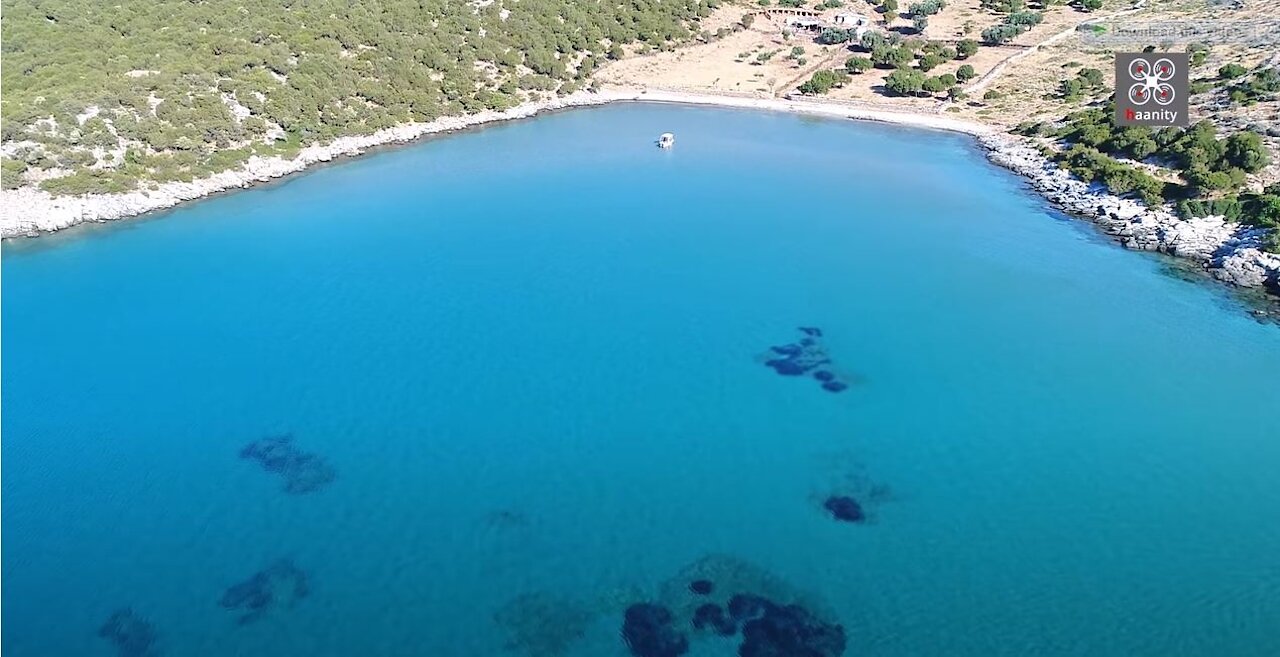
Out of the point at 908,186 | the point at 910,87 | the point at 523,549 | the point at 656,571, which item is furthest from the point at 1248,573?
the point at 910,87

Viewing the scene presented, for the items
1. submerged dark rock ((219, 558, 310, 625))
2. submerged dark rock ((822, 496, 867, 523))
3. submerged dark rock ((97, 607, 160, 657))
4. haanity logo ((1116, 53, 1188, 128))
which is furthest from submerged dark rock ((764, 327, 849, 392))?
haanity logo ((1116, 53, 1188, 128))

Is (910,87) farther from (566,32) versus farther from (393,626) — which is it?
(393,626)

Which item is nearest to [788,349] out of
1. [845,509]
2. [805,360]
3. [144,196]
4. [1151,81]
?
A: [805,360]

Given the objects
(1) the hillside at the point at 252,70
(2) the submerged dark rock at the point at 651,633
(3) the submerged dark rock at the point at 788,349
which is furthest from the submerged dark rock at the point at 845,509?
(1) the hillside at the point at 252,70

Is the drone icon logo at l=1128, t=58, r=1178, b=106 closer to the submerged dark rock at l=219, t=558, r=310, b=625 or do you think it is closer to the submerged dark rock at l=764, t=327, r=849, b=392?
the submerged dark rock at l=764, t=327, r=849, b=392

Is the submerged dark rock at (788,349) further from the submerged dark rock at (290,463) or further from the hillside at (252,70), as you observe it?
the hillside at (252,70)

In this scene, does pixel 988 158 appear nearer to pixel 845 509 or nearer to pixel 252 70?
pixel 845 509
